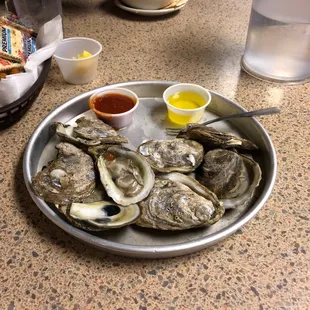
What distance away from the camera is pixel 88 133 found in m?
0.77

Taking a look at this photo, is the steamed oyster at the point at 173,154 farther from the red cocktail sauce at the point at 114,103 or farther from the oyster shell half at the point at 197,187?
the red cocktail sauce at the point at 114,103

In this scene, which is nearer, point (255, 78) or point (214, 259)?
point (214, 259)

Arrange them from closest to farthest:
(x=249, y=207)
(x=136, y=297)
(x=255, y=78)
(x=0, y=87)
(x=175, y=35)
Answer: (x=136, y=297) < (x=249, y=207) < (x=0, y=87) < (x=255, y=78) < (x=175, y=35)

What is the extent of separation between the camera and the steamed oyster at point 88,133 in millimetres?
734

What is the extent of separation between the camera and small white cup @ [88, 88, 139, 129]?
83 cm

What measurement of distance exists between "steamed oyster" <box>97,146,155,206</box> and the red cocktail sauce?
6.7 inches

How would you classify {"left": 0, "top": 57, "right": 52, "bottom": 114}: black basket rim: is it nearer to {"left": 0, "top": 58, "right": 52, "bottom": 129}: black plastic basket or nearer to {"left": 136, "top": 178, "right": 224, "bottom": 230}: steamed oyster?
{"left": 0, "top": 58, "right": 52, "bottom": 129}: black plastic basket

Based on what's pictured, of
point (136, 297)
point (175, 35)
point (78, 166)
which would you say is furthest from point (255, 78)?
point (136, 297)

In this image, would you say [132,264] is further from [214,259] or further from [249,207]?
[249,207]

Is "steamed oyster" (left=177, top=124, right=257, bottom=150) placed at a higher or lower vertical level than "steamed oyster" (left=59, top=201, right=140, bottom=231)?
higher

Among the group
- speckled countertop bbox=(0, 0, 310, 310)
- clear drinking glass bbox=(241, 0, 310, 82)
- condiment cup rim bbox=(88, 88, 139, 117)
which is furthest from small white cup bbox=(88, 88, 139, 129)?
clear drinking glass bbox=(241, 0, 310, 82)

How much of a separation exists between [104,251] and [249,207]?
27 centimetres

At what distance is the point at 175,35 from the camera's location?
48.3 inches

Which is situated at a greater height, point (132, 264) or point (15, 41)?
point (15, 41)
